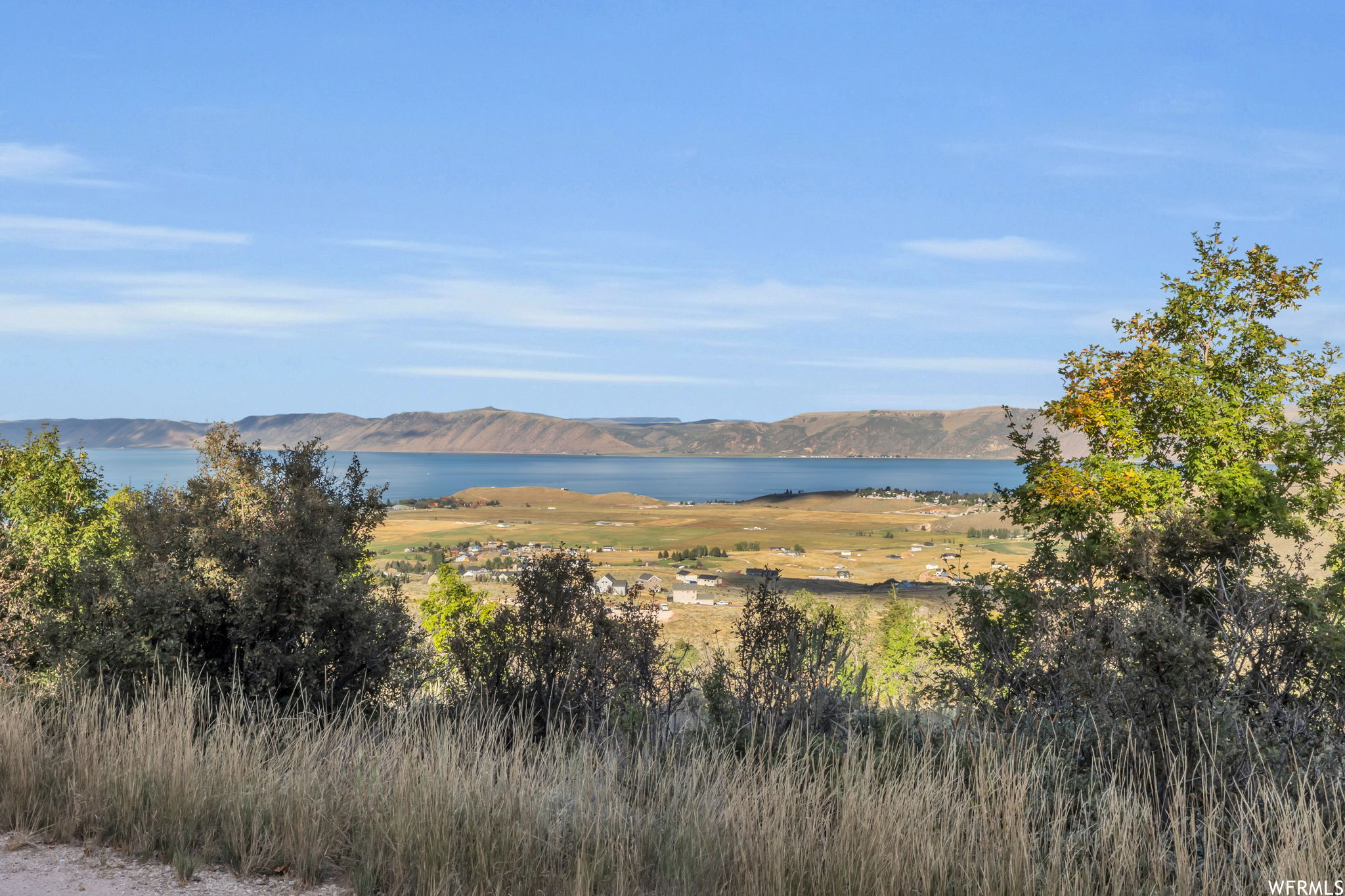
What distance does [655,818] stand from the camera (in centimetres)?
484

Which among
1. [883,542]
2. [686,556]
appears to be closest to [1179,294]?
[686,556]

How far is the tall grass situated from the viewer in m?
4.16

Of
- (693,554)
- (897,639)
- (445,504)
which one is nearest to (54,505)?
(897,639)

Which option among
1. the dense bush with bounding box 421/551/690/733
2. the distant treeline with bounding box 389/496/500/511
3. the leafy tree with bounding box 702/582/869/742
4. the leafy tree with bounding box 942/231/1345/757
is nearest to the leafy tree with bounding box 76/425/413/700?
the dense bush with bounding box 421/551/690/733

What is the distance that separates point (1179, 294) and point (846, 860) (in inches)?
603

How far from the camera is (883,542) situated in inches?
4815

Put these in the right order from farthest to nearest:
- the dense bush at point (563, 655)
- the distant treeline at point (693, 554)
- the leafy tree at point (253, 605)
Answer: the distant treeline at point (693, 554), the dense bush at point (563, 655), the leafy tree at point (253, 605)

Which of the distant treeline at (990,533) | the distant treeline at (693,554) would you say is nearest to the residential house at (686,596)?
the distant treeline at (693,554)

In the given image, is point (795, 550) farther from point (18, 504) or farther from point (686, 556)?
point (18, 504)

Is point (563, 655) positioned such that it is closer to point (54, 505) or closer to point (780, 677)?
point (780, 677)

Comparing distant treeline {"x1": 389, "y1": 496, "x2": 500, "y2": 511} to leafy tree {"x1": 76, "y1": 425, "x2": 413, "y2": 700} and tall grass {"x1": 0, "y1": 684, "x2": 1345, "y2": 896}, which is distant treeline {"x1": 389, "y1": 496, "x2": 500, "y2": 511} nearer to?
leafy tree {"x1": 76, "y1": 425, "x2": 413, "y2": 700}

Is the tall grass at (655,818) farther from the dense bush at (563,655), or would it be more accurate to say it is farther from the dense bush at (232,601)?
the dense bush at (563,655)

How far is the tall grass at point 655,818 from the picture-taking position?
4.16 meters

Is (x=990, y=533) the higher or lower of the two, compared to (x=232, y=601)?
lower
